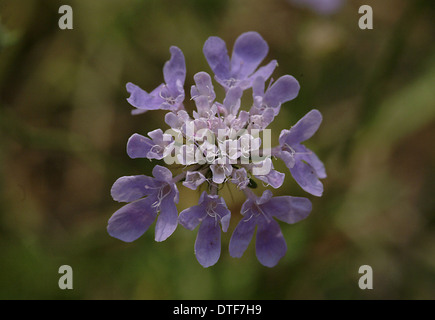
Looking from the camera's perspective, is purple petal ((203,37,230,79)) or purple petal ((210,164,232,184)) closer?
purple petal ((210,164,232,184))

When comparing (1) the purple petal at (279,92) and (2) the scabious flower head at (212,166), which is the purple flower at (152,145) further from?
(1) the purple petal at (279,92)

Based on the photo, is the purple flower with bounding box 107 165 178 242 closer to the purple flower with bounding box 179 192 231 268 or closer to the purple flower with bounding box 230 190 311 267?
the purple flower with bounding box 179 192 231 268

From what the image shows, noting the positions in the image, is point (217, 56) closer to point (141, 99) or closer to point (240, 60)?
point (240, 60)

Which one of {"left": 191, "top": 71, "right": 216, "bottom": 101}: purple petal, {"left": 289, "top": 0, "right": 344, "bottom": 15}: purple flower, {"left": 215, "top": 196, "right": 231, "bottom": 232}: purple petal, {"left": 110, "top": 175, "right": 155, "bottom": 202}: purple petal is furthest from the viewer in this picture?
{"left": 289, "top": 0, "right": 344, "bottom": 15}: purple flower

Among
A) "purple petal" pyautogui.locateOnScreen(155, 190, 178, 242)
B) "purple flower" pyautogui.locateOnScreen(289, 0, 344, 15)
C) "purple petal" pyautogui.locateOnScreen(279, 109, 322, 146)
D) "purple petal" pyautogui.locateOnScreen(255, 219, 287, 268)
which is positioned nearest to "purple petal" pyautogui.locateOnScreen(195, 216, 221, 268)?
"purple petal" pyautogui.locateOnScreen(155, 190, 178, 242)

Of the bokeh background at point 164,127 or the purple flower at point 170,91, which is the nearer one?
the purple flower at point 170,91

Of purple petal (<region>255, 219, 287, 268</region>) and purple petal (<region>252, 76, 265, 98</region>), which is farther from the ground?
purple petal (<region>252, 76, 265, 98</region>)

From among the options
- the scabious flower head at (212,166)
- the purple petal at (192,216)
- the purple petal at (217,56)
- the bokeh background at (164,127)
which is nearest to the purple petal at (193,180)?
the scabious flower head at (212,166)

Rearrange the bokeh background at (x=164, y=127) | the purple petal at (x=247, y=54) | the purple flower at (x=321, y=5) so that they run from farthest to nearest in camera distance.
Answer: the purple flower at (x=321, y=5) < the bokeh background at (x=164, y=127) < the purple petal at (x=247, y=54)
